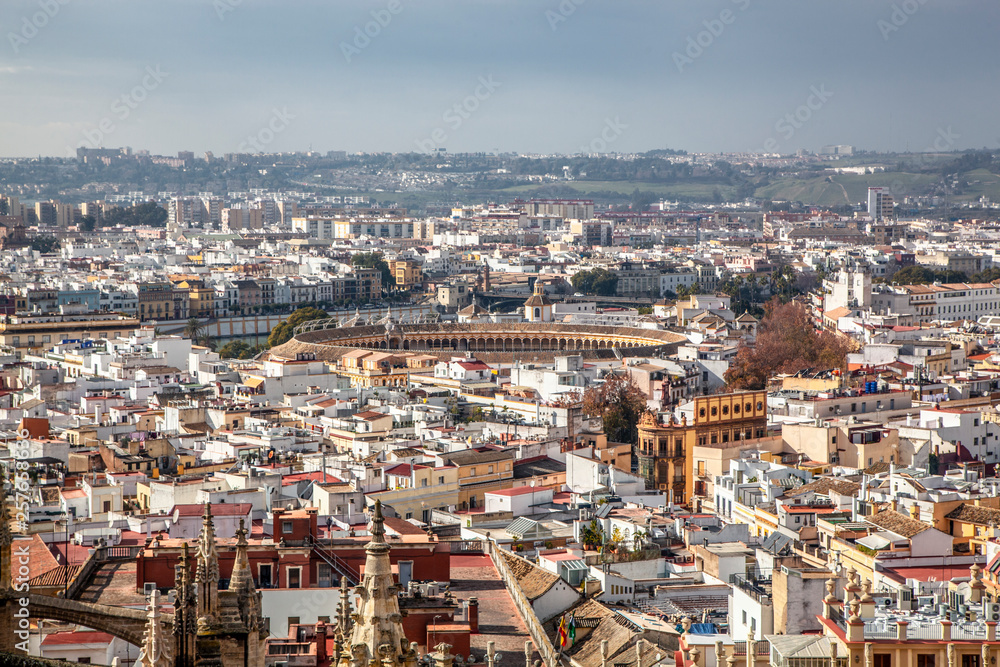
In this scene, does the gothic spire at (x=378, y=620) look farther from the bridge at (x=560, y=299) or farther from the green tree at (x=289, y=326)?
the bridge at (x=560, y=299)

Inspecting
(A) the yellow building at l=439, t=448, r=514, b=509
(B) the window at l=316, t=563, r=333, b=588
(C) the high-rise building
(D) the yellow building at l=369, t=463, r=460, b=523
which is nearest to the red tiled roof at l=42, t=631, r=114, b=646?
(B) the window at l=316, t=563, r=333, b=588

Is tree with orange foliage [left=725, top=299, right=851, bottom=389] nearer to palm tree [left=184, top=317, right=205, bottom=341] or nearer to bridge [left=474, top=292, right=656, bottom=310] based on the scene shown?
palm tree [left=184, top=317, right=205, bottom=341]

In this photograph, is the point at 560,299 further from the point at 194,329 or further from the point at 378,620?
the point at 378,620

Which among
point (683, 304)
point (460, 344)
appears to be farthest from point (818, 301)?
point (460, 344)

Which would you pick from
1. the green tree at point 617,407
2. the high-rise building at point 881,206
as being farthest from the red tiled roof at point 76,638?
the high-rise building at point 881,206

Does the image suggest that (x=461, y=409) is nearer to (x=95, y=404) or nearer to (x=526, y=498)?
(x=95, y=404)
